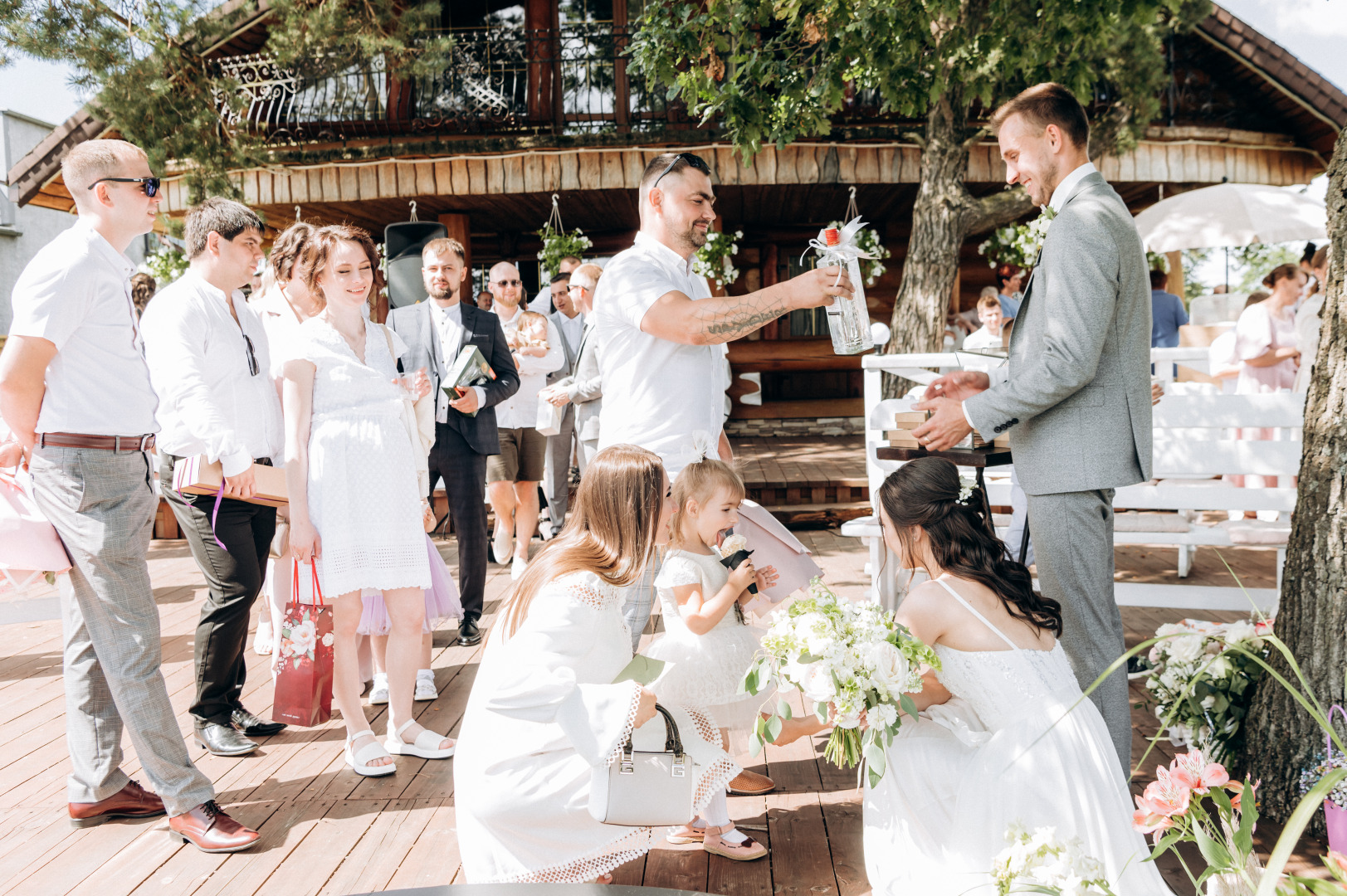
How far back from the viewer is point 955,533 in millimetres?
2225

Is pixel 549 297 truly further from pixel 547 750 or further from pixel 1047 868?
pixel 1047 868

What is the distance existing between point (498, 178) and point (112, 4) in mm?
3372

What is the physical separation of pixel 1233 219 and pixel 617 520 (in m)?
8.06

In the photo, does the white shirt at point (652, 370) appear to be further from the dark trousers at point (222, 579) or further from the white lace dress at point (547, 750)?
the dark trousers at point (222, 579)

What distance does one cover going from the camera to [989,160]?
31.0 ft

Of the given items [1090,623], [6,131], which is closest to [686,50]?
[1090,623]

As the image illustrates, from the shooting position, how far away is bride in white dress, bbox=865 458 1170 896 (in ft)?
6.56

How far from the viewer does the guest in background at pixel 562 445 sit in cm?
636

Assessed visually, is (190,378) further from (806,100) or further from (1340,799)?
(806,100)

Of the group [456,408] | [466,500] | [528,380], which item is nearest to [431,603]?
[466,500]

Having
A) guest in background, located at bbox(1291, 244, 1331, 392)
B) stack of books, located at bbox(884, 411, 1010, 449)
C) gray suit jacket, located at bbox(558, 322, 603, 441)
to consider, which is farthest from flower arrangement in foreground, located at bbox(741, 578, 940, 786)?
guest in background, located at bbox(1291, 244, 1331, 392)

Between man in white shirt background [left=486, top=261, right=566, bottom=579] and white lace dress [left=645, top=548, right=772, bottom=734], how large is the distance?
10.5ft

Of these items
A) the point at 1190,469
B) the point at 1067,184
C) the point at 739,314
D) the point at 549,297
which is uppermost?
the point at 549,297

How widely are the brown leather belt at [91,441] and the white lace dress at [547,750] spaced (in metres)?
1.24
